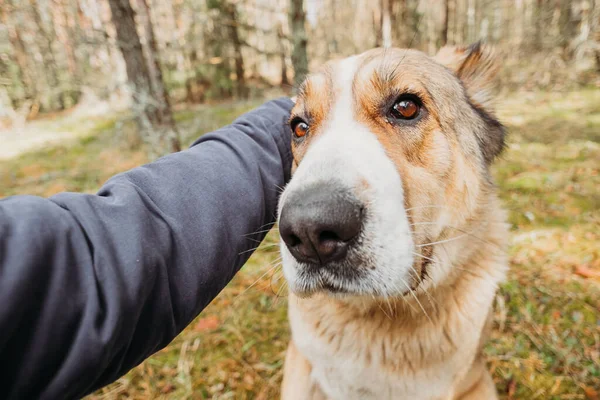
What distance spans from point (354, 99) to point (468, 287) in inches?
54.3

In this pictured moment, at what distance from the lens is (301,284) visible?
152cm

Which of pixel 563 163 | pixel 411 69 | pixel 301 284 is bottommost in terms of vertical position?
pixel 563 163

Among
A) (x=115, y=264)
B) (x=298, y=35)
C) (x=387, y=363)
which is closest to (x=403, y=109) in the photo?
(x=387, y=363)

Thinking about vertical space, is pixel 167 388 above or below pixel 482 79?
below

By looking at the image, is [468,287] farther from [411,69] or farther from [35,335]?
[35,335]

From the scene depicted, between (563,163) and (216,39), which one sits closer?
(563,163)

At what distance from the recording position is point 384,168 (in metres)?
1.60

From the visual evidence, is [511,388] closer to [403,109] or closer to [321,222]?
[403,109]

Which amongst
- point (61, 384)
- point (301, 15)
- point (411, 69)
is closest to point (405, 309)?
point (411, 69)

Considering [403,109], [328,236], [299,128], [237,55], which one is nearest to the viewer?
[328,236]

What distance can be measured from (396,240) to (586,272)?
3.37 m

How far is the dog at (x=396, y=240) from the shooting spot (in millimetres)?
1464

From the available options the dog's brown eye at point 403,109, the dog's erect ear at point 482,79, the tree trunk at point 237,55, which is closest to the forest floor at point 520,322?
the dog's erect ear at point 482,79

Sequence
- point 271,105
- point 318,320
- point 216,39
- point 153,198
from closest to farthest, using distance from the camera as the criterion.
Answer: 1. point 153,198
2. point 318,320
3. point 271,105
4. point 216,39
